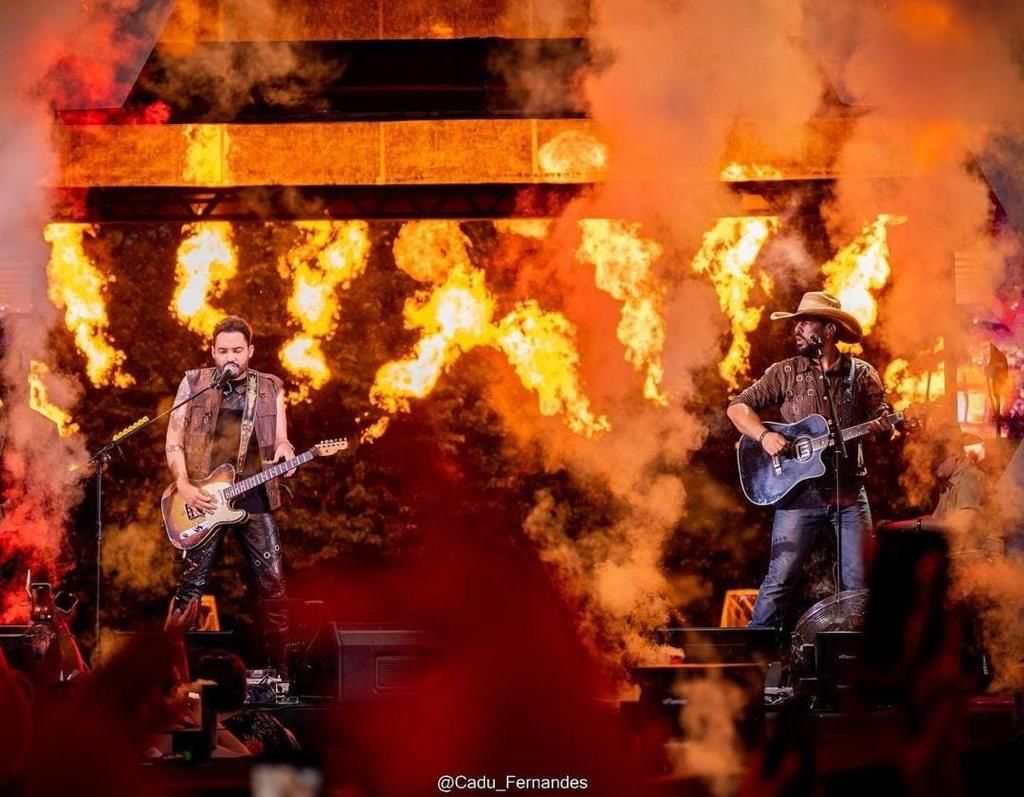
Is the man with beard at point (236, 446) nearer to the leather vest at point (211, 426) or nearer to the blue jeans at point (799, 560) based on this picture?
the leather vest at point (211, 426)

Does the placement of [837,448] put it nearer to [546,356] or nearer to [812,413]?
[812,413]

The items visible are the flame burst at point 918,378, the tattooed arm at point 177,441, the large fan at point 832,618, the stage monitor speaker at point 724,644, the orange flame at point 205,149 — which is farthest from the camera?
the orange flame at point 205,149

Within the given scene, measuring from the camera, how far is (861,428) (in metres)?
7.73

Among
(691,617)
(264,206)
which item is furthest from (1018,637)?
(264,206)

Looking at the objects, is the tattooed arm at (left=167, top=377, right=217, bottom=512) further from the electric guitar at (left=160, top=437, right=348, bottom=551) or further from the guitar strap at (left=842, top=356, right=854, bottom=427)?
the guitar strap at (left=842, top=356, right=854, bottom=427)

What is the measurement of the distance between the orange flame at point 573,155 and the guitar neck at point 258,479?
3499mm

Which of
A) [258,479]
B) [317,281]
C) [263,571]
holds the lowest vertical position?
[263,571]

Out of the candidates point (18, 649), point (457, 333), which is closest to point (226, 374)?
point (18, 649)

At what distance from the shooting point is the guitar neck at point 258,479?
25.8 ft

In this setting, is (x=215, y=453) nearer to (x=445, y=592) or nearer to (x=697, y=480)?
(x=445, y=592)

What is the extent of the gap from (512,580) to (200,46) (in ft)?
16.0

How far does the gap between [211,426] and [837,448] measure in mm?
3820

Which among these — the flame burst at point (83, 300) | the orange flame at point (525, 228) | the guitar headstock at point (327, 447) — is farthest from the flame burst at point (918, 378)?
the flame burst at point (83, 300)

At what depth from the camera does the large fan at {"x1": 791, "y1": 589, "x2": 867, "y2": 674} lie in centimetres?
694
